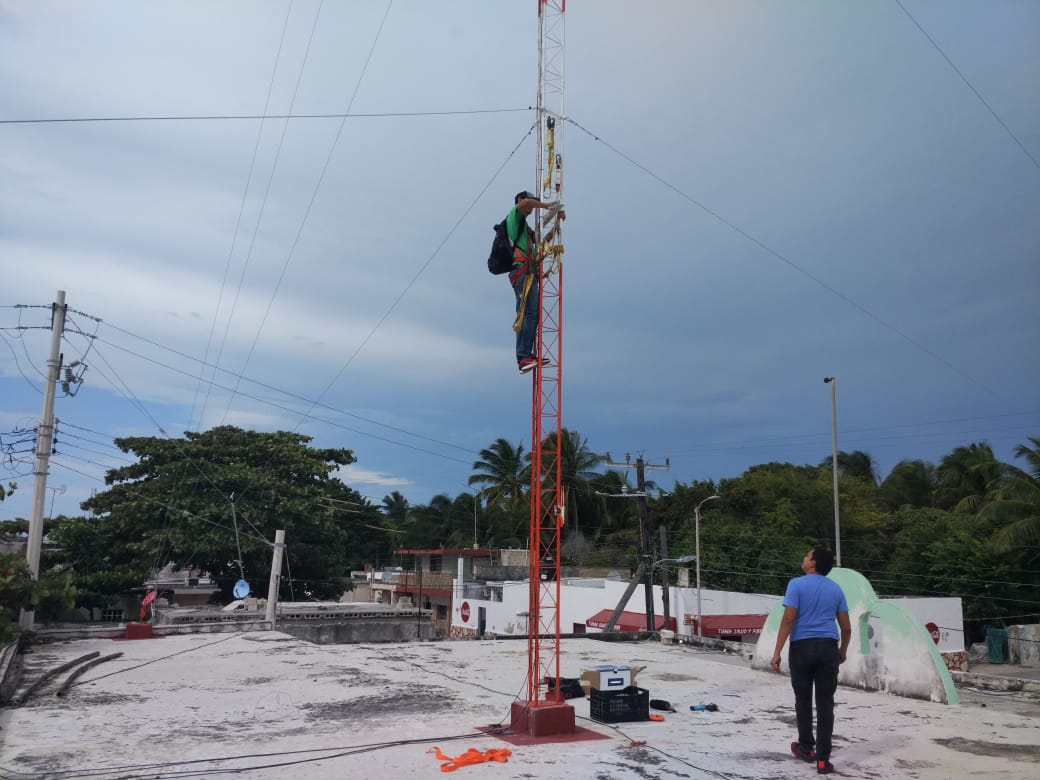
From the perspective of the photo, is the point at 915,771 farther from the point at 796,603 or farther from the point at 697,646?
the point at 697,646

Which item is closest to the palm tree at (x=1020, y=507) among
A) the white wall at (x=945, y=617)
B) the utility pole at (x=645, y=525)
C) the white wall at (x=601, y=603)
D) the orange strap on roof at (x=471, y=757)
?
the white wall at (x=945, y=617)

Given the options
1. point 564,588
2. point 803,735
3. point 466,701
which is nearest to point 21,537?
point 564,588

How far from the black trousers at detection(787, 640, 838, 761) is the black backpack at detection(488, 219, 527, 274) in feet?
15.4

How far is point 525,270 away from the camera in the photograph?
8.17m

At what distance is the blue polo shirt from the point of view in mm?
5598

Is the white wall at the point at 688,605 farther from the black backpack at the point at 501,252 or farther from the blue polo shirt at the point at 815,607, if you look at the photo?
the blue polo shirt at the point at 815,607

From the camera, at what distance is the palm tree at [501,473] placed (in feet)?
176

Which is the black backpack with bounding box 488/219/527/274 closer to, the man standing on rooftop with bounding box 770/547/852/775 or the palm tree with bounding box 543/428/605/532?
the man standing on rooftop with bounding box 770/547/852/775

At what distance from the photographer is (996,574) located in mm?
33156

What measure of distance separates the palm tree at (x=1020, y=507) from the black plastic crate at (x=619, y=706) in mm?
27271

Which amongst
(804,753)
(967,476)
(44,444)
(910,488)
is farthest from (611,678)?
(910,488)

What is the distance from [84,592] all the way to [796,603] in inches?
1149

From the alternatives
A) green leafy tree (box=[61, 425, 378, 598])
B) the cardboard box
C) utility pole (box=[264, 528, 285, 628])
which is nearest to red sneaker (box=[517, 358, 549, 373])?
the cardboard box

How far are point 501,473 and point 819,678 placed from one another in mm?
48969
